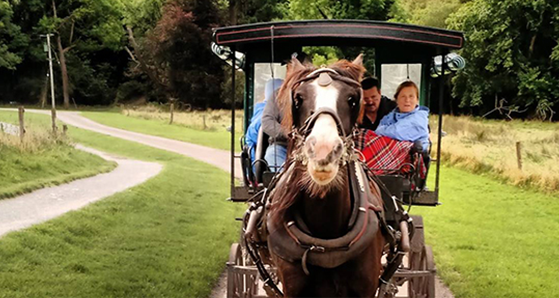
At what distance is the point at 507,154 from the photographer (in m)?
17.7

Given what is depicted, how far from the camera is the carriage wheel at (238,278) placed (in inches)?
218

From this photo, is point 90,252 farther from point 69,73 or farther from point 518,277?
point 69,73

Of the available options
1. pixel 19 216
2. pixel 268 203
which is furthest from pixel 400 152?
pixel 19 216

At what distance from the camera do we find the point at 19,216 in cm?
911

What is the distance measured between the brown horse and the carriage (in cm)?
37

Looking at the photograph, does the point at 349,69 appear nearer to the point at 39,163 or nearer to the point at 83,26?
the point at 39,163

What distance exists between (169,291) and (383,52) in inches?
147

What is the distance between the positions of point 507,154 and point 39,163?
1326 cm

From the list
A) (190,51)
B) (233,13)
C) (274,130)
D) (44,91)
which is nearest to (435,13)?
(233,13)

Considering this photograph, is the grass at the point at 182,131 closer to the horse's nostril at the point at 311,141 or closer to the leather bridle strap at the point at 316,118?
the leather bridle strap at the point at 316,118

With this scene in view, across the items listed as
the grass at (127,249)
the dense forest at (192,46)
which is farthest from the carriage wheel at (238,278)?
the dense forest at (192,46)

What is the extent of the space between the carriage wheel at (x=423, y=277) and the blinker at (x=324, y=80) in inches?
112

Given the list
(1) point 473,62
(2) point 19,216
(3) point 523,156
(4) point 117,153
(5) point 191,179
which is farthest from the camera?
(1) point 473,62

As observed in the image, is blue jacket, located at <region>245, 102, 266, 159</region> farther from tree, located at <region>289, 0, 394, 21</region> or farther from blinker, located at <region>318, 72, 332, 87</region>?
tree, located at <region>289, 0, 394, 21</region>
